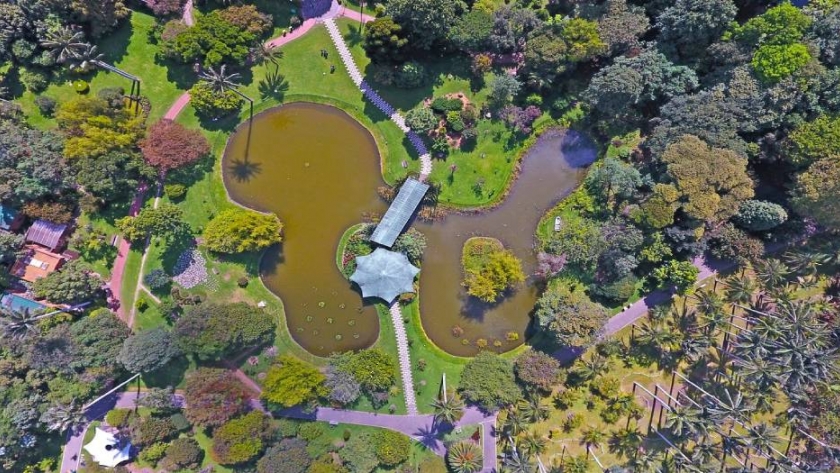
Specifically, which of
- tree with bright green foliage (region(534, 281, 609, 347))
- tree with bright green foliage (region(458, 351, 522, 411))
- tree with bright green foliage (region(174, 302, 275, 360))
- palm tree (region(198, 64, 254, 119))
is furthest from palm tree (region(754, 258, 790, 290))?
palm tree (region(198, 64, 254, 119))

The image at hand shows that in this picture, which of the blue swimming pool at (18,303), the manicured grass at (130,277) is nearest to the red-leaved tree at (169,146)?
the manicured grass at (130,277)

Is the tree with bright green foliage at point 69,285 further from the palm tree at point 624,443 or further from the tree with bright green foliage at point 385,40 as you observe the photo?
the palm tree at point 624,443

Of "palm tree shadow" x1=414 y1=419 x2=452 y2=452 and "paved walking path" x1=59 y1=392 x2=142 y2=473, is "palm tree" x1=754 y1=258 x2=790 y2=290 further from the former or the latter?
"paved walking path" x1=59 y1=392 x2=142 y2=473

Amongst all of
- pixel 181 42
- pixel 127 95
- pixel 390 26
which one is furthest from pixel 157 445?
pixel 390 26

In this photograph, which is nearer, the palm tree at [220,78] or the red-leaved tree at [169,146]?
the palm tree at [220,78]

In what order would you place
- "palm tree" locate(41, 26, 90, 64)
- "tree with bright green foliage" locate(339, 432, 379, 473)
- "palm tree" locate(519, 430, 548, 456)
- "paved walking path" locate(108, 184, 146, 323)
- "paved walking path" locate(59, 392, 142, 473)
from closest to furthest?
"palm tree" locate(41, 26, 90, 64) < "palm tree" locate(519, 430, 548, 456) < "tree with bright green foliage" locate(339, 432, 379, 473) < "paved walking path" locate(59, 392, 142, 473) < "paved walking path" locate(108, 184, 146, 323)

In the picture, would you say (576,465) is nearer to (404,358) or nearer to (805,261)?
(404,358)

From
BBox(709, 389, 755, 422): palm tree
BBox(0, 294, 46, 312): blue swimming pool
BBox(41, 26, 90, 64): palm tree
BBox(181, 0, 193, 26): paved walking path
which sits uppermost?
BBox(181, 0, 193, 26): paved walking path
